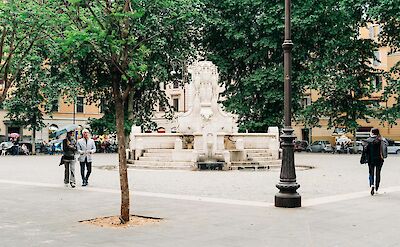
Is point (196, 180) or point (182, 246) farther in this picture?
point (196, 180)

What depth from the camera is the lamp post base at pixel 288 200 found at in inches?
463

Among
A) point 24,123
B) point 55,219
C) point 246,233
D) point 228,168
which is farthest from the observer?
point 24,123

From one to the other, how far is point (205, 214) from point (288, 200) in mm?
2055

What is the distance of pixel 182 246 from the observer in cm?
777

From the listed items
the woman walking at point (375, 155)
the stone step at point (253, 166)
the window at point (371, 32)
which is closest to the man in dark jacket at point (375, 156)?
the woman walking at point (375, 155)

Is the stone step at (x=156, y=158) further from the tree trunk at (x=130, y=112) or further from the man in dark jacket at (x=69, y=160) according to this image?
the tree trunk at (x=130, y=112)

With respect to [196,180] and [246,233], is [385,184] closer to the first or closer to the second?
[196,180]

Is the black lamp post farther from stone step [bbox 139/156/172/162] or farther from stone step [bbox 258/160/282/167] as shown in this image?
stone step [bbox 139/156/172/162]

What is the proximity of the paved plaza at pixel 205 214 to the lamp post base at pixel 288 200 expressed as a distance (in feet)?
0.67

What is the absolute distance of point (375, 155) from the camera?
573 inches

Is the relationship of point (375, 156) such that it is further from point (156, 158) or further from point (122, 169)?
point (156, 158)

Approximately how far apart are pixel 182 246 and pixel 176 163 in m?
18.0

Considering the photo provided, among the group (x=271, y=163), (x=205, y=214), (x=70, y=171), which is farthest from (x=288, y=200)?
(x=271, y=163)

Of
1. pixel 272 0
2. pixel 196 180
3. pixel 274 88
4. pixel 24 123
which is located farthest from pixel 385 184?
pixel 24 123
